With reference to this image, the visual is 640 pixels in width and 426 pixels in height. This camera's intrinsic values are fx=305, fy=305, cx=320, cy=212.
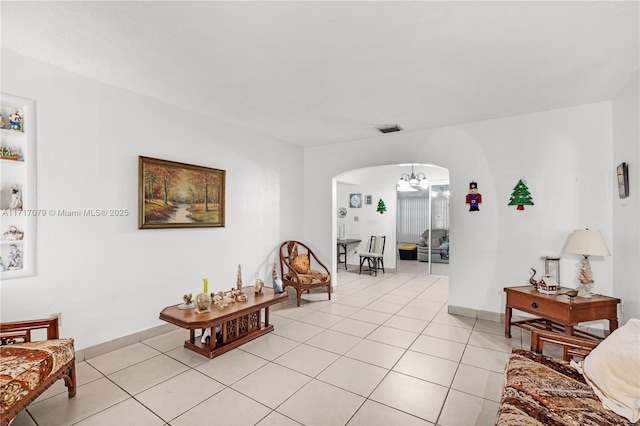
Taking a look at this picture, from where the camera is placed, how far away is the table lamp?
3.08 meters

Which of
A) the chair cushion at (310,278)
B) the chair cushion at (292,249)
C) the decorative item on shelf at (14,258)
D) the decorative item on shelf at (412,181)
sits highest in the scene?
the decorative item on shelf at (412,181)

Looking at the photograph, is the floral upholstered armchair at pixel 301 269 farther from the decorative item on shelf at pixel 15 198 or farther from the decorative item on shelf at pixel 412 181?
the decorative item on shelf at pixel 15 198

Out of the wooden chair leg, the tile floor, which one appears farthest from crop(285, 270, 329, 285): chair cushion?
the wooden chair leg

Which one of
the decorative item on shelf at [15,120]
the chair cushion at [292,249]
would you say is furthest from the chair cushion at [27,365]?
the chair cushion at [292,249]

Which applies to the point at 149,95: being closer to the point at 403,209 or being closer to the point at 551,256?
the point at 551,256

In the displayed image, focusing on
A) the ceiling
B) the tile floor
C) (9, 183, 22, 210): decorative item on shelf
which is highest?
the ceiling

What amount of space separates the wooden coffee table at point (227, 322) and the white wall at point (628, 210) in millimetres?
3490

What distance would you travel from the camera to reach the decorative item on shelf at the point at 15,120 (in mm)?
2533

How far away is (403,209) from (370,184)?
13.3ft

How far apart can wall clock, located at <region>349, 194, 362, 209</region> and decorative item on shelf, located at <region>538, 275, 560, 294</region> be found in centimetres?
492

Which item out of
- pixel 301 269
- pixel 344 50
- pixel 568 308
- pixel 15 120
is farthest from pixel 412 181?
pixel 15 120

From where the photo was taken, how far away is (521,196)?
3.82 m

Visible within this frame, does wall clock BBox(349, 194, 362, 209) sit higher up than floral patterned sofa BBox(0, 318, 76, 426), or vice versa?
wall clock BBox(349, 194, 362, 209)

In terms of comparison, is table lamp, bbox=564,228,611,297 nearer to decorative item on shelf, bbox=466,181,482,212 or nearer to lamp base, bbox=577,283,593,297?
lamp base, bbox=577,283,593,297
